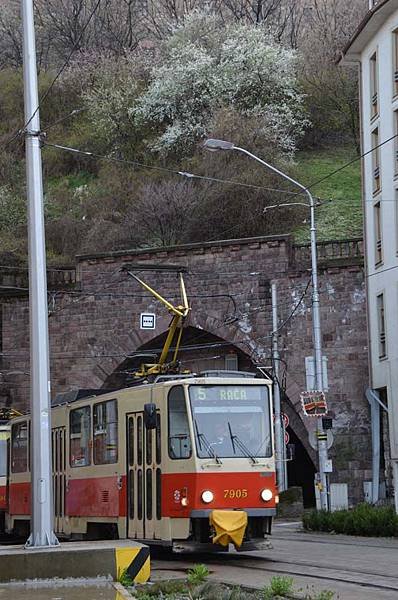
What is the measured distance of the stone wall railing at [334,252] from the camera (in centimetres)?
4069

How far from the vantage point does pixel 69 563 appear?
13.5m

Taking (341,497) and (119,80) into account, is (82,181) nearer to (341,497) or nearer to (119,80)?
(119,80)

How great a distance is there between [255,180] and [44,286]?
38061 millimetres

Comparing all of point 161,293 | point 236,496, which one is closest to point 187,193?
point 161,293

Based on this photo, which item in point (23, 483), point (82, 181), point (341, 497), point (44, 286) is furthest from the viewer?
point (82, 181)

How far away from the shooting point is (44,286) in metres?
15.3

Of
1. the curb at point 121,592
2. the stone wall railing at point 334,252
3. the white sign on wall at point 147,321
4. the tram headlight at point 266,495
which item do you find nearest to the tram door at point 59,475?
the tram headlight at point 266,495

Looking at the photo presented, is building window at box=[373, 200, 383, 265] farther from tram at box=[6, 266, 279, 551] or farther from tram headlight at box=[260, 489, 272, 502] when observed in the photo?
tram headlight at box=[260, 489, 272, 502]

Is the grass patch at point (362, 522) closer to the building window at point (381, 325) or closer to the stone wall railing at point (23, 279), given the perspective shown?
the building window at point (381, 325)

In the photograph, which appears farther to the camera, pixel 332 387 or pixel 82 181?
pixel 82 181

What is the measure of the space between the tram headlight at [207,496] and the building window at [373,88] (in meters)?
24.3

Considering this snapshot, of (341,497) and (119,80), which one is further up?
(119,80)

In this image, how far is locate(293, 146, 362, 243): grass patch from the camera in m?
51.2

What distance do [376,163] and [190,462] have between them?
2369 cm
